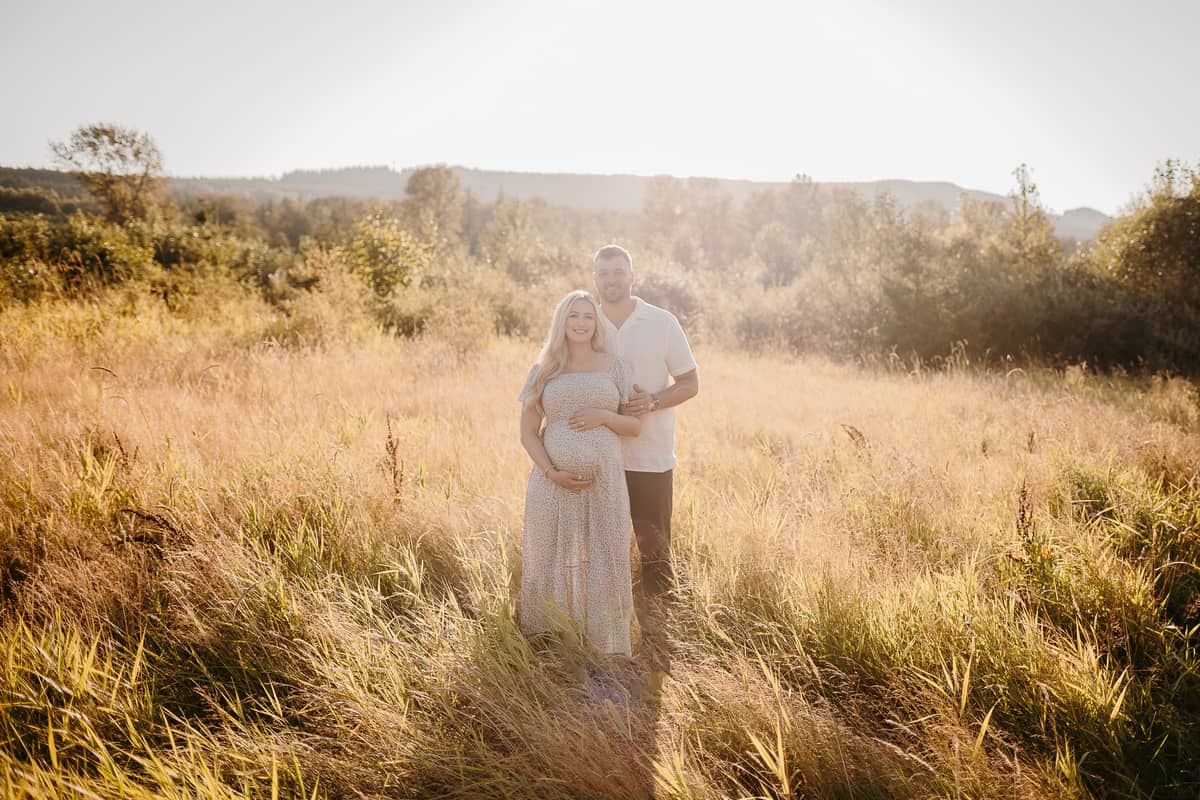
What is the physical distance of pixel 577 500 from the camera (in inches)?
116

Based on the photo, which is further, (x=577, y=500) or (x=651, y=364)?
(x=651, y=364)

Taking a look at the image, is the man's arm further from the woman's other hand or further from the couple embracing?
the woman's other hand

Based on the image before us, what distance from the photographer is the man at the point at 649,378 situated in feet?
10.6

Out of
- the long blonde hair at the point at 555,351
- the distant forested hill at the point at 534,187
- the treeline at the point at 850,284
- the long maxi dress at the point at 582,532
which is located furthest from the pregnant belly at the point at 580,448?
the distant forested hill at the point at 534,187

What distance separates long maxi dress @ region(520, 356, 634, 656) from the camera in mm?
2893

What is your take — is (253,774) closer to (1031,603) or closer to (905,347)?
(1031,603)

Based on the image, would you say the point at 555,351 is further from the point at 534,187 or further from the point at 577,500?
the point at 534,187

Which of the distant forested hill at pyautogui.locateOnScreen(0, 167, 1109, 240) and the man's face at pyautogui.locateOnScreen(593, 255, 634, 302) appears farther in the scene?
the distant forested hill at pyautogui.locateOnScreen(0, 167, 1109, 240)

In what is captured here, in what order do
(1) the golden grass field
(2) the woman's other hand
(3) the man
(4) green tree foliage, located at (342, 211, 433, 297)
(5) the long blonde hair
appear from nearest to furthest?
1. (1) the golden grass field
2. (2) the woman's other hand
3. (5) the long blonde hair
4. (3) the man
5. (4) green tree foliage, located at (342, 211, 433, 297)

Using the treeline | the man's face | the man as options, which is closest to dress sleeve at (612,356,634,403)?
the man

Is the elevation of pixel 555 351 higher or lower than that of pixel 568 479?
higher

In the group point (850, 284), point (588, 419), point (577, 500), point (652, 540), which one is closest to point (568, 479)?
point (577, 500)

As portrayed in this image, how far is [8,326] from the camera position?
7.75 meters

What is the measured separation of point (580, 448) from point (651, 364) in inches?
29.6
